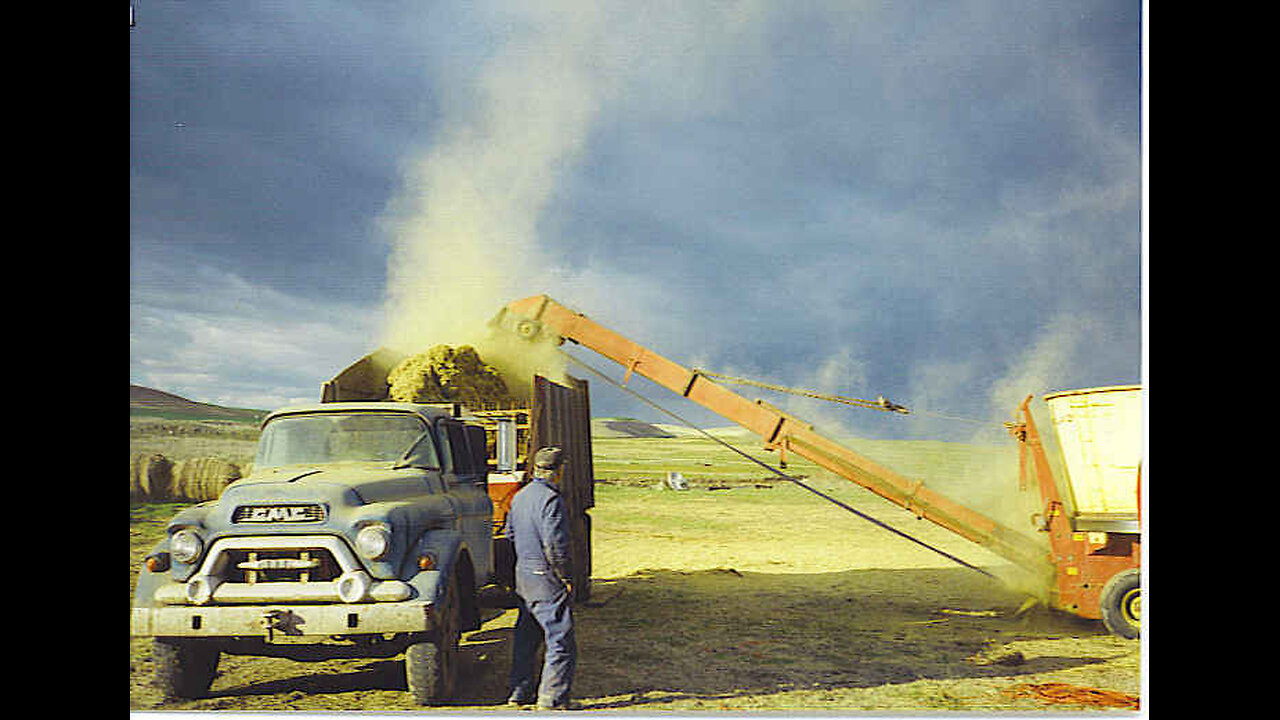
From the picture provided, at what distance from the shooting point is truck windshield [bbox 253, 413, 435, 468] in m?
7.22

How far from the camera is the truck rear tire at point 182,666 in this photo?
6473mm

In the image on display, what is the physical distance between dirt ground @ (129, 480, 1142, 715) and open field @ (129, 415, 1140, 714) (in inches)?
0.8

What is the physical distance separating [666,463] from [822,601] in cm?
2218

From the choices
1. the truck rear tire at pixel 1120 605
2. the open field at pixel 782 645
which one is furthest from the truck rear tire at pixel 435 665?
the truck rear tire at pixel 1120 605

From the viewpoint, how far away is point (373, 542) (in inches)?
242

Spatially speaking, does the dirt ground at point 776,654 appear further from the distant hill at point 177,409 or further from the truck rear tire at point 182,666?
the distant hill at point 177,409

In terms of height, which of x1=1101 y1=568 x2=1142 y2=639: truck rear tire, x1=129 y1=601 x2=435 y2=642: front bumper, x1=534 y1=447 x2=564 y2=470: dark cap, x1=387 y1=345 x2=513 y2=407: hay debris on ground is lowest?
x1=1101 y1=568 x2=1142 y2=639: truck rear tire

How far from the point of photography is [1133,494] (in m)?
8.62

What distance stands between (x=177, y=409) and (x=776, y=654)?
9112 millimetres

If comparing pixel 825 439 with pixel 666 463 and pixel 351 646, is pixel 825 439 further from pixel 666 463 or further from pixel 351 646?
pixel 666 463

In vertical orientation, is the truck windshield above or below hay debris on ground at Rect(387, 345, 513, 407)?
below

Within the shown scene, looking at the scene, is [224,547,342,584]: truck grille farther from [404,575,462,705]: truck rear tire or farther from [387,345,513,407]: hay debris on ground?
[387,345,513,407]: hay debris on ground

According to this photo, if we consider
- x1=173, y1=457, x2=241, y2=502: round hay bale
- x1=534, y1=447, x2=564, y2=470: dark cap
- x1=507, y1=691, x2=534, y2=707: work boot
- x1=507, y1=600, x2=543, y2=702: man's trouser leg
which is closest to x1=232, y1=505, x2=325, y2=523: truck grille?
x1=534, y1=447, x2=564, y2=470: dark cap
